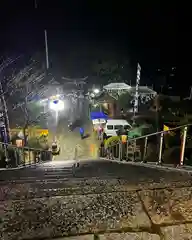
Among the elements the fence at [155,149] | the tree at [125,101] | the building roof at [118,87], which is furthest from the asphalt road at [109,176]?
the building roof at [118,87]

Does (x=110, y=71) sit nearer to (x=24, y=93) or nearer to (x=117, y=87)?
(x=117, y=87)

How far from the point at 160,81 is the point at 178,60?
5099 mm

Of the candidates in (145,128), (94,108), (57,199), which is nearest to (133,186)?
(57,199)

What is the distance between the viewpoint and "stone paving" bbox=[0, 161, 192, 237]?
191cm

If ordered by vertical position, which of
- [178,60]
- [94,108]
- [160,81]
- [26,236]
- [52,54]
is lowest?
[26,236]

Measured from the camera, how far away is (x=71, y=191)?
279 centimetres

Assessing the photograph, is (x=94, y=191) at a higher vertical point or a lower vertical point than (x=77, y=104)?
lower

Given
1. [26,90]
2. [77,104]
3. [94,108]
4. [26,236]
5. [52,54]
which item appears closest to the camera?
[26,236]

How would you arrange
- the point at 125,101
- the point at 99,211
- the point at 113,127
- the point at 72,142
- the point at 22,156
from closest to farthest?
the point at 99,211, the point at 22,156, the point at 113,127, the point at 72,142, the point at 125,101

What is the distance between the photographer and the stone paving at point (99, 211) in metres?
1.91

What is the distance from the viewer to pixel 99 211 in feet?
7.44

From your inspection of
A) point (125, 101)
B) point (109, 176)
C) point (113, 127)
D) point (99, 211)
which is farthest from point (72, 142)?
point (99, 211)

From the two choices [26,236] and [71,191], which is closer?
[26,236]

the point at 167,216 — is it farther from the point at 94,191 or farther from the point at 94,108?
the point at 94,108
